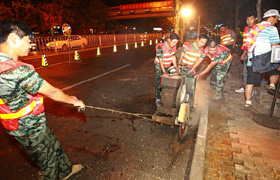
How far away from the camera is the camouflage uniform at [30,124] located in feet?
5.05

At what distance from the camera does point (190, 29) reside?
18.8 m

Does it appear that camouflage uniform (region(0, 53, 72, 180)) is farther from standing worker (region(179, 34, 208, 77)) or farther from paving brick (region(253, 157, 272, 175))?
standing worker (region(179, 34, 208, 77))

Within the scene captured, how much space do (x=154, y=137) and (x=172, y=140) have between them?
1.16ft

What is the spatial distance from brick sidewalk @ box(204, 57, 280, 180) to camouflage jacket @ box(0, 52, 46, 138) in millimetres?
2363

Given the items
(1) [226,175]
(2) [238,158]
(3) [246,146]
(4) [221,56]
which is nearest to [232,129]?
(3) [246,146]

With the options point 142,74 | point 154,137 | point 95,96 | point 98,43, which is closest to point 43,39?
point 98,43

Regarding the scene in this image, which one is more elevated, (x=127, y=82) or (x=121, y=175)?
(x=127, y=82)

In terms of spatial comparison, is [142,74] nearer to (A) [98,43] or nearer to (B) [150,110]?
(B) [150,110]

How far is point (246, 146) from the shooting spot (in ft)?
9.99

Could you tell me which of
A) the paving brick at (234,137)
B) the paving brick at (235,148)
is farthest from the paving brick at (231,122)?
the paving brick at (235,148)

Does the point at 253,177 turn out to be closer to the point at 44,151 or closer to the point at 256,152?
the point at 256,152

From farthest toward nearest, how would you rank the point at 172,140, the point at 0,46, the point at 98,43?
the point at 98,43, the point at 172,140, the point at 0,46

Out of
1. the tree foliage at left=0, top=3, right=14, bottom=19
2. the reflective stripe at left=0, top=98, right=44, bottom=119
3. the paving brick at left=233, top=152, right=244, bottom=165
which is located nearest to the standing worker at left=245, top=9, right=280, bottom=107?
the paving brick at left=233, top=152, right=244, bottom=165

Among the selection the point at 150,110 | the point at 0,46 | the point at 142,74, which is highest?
the point at 0,46
